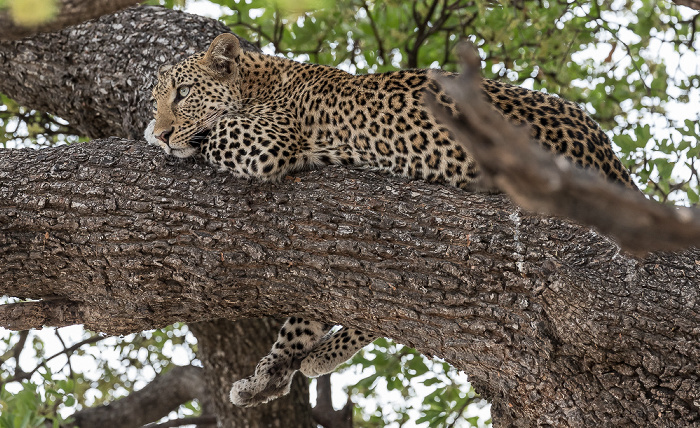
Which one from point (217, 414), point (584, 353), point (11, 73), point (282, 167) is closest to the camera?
point (584, 353)

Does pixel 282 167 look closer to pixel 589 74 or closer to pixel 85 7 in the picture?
pixel 85 7

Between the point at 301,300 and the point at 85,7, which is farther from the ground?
the point at 85,7

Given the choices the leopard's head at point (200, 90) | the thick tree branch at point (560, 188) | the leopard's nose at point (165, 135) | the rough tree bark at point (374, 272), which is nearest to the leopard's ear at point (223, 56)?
the leopard's head at point (200, 90)

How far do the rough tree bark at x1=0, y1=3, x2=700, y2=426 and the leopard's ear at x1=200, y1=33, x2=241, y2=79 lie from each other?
1205mm

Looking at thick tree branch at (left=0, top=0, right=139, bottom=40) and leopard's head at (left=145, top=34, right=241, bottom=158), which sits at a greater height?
thick tree branch at (left=0, top=0, right=139, bottom=40)

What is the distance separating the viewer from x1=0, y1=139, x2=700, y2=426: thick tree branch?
340cm

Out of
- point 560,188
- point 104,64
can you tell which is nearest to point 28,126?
point 104,64

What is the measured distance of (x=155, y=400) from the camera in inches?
318

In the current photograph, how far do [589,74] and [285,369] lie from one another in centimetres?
501

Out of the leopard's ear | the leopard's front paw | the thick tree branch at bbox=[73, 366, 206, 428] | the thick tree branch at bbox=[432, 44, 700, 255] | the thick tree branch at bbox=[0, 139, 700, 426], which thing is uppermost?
the thick tree branch at bbox=[432, 44, 700, 255]

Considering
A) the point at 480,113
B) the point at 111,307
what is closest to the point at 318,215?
the point at 111,307

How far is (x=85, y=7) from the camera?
2004mm

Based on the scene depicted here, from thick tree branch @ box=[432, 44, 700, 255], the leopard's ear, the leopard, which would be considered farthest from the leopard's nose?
thick tree branch @ box=[432, 44, 700, 255]

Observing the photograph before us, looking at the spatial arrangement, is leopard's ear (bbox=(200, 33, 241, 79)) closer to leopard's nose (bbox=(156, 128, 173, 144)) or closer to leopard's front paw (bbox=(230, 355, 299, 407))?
leopard's nose (bbox=(156, 128, 173, 144))
